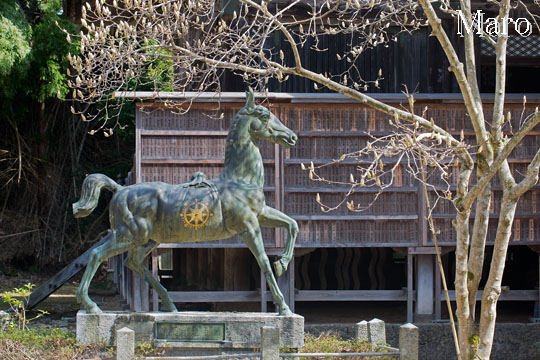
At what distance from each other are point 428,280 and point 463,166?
4.99 metres

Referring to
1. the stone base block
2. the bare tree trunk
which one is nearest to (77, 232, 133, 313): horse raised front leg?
the stone base block

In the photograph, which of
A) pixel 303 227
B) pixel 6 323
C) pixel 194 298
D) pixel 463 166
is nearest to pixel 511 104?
pixel 303 227

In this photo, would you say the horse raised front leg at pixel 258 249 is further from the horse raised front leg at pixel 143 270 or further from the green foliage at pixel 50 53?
the green foliage at pixel 50 53

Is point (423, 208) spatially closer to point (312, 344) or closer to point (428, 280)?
point (428, 280)

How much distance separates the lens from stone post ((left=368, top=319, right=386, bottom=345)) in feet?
31.7

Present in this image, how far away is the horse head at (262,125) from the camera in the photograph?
9.59 m

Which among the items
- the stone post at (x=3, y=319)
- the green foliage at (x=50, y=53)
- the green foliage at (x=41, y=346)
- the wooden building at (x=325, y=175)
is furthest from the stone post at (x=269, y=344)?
the green foliage at (x=50, y=53)

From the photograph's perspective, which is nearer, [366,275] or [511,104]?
[511,104]

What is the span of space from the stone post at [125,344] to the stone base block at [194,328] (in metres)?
0.94

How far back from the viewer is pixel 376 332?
31.8 feet

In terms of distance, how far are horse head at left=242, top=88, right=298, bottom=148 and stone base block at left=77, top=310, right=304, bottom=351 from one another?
6.93ft

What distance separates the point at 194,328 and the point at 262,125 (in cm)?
251

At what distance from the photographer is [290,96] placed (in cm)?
1236

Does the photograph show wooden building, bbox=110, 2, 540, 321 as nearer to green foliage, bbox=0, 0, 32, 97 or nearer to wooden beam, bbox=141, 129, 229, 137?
wooden beam, bbox=141, 129, 229, 137
